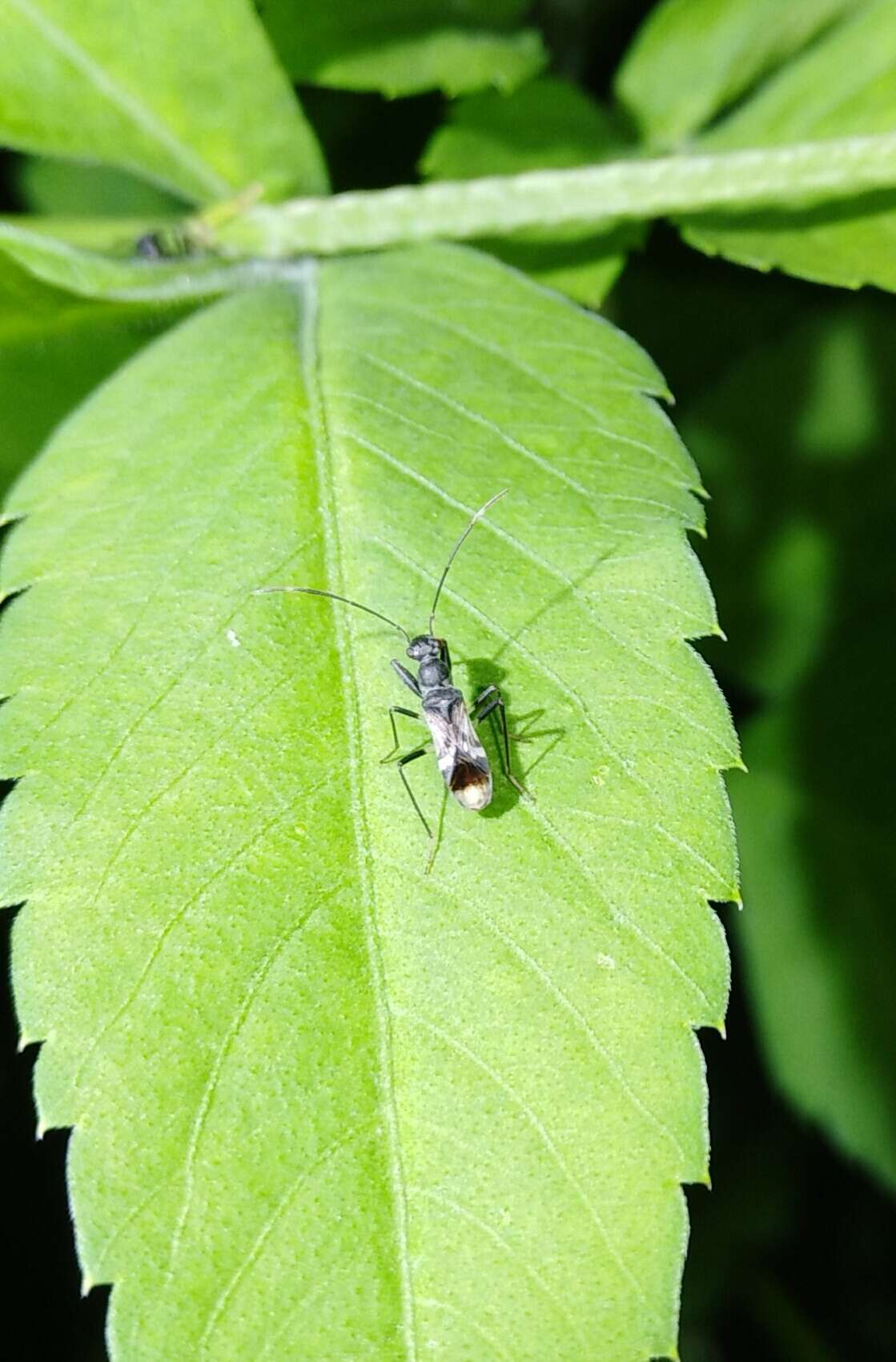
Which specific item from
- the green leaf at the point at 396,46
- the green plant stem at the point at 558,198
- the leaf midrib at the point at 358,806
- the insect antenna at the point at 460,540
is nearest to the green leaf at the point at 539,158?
the green leaf at the point at 396,46

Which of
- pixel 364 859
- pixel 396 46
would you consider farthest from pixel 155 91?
pixel 364 859

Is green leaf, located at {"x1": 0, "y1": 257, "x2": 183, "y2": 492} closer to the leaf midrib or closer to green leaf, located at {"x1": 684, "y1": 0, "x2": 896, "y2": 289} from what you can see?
the leaf midrib

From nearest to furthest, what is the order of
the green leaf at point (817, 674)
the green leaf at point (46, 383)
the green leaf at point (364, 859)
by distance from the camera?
the green leaf at point (364, 859) → the green leaf at point (46, 383) → the green leaf at point (817, 674)

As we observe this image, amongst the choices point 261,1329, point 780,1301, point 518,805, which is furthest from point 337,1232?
point 780,1301

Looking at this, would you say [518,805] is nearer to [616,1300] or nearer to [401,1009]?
[401,1009]

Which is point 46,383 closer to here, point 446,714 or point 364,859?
point 446,714

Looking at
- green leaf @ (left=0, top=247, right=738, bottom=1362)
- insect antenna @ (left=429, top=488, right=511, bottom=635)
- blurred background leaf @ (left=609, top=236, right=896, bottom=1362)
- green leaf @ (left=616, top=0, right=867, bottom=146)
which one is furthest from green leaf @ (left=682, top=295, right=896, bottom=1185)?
insect antenna @ (left=429, top=488, right=511, bottom=635)

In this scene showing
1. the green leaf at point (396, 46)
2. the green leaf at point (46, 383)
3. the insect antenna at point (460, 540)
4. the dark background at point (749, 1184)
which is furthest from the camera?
the dark background at point (749, 1184)

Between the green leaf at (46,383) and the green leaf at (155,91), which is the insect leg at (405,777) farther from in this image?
the green leaf at (46,383)

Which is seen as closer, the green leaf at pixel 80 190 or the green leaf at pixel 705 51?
the green leaf at pixel 705 51
